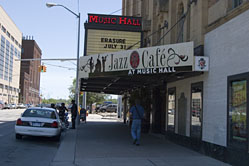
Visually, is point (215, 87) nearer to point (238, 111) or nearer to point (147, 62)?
point (238, 111)

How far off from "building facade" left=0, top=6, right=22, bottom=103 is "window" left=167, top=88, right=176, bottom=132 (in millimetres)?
71708

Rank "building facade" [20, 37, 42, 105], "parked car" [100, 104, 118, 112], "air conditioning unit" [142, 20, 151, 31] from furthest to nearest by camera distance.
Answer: "building facade" [20, 37, 42, 105]
"parked car" [100, 104, 118, 112]
"air conditioning unit" [142, 20, 151, 31]

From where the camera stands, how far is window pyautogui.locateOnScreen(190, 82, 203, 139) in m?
10.7

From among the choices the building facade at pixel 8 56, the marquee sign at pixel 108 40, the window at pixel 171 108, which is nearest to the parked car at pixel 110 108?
the building facade at pixel 8 56

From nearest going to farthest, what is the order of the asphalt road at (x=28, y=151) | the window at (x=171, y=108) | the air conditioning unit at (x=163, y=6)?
1. the asphalt road at (x=28, y=151)
2. the window at (x=171, y=108)
3. the air conditioning unit at (x=163, y=6)

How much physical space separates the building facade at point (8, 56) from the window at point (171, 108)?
71.7 meters

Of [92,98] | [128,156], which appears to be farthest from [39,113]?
[92,98]

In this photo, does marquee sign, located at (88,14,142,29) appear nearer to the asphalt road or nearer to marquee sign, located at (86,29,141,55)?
marquee sign, located at (86,29,141,55)

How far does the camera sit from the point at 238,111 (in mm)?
8312

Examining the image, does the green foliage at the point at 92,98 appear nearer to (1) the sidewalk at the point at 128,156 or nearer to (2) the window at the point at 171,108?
(2) the window at the point at 171,108

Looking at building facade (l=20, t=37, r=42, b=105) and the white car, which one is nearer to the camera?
the white car

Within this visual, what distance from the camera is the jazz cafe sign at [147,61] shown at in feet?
33.3

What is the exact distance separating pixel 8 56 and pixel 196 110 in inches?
3441

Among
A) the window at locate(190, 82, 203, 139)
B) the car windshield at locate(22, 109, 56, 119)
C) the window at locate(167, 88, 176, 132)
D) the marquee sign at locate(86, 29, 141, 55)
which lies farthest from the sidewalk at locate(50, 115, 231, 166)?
the marquee sign at locate(86, 29, 141, 55)
